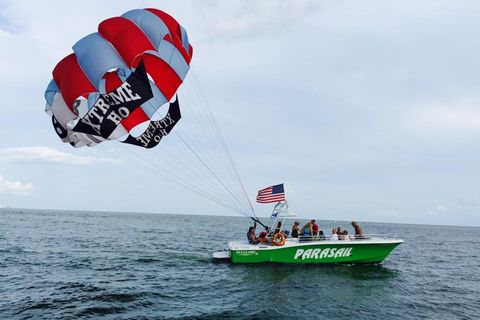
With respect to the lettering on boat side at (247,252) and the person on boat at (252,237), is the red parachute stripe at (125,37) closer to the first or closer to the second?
the lettering on boat side at (247,252)

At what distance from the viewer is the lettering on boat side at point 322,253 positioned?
1748cm

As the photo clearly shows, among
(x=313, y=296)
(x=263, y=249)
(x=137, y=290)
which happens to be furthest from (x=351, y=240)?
(x=137, y=290)

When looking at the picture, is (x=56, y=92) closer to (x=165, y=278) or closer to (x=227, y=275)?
(x=165, y=278)

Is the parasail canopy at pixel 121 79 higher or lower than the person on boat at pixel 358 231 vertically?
higher

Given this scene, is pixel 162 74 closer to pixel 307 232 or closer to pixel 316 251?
pixel 307 232

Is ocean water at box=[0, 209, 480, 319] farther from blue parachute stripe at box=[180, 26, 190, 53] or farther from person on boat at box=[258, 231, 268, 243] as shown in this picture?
blue parachute stripe at box=[180, 26, 190, 53]

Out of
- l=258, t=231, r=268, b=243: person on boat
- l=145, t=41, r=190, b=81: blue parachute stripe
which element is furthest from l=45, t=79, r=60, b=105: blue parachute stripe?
l=258, t=231, r=268, b=243: person on boat

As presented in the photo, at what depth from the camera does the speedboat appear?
57.1 feet

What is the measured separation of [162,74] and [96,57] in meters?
2.31

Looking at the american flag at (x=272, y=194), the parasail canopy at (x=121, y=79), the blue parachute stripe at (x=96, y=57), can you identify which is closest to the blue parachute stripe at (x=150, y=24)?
the parasail canopy at (x=121, y=79)

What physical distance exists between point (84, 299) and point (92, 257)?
386 inches

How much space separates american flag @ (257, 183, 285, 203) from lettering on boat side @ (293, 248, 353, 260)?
2774 millimetres

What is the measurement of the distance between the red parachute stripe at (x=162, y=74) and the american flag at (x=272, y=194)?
786 centimetres

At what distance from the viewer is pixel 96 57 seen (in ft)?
35.3
